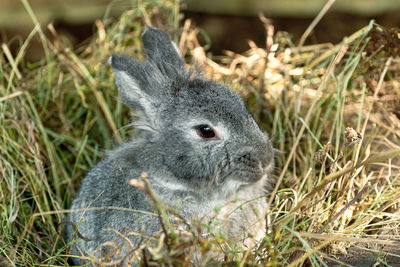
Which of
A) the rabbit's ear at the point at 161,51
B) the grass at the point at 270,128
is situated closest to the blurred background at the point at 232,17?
the grass at the point at 270,128

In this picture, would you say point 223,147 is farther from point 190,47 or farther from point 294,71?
point 190,47

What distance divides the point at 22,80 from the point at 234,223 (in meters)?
2.57

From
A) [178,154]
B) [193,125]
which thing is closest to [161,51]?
[193,125]

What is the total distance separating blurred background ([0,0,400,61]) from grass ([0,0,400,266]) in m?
1.81

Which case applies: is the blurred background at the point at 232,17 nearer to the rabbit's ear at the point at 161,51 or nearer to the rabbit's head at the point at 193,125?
the rabbit's ear at the point at 161,51

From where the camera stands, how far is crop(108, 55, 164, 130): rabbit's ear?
335cm

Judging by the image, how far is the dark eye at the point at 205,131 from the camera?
3129 mm

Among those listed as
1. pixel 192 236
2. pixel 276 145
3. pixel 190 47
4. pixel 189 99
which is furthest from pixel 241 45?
pixel 192 236

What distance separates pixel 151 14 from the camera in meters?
5.37

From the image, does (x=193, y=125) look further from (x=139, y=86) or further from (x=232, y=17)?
(x=232, y=17)

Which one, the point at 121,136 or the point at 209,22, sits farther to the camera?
the point at 209,22

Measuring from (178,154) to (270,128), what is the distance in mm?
1731

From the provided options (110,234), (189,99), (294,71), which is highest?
(189,99)

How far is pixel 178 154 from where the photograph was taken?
3146 mm
